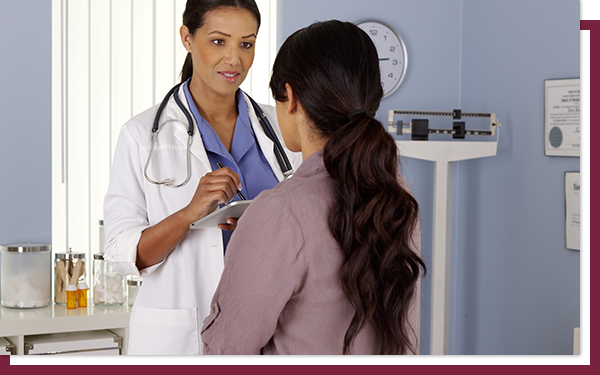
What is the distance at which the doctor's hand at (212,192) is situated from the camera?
1185mm

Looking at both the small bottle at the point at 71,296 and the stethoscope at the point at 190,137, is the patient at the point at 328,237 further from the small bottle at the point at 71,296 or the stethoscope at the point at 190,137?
the small bottle at the point at 71,296

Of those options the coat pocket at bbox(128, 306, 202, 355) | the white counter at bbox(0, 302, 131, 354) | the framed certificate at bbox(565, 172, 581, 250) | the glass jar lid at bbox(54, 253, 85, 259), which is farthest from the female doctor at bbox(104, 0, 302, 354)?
the framed certificate at bbox(565, 172, 581, 250)

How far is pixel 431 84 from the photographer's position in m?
3.22

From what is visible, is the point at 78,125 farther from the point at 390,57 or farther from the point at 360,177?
the point at 360,177

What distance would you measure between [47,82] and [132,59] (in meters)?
0.36

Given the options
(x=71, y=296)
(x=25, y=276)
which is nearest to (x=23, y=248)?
(x=25, y=276)

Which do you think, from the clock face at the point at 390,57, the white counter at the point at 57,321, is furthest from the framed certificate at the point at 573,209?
the white counter at the point at 57,321

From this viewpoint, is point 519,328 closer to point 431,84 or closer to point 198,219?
point 431,84

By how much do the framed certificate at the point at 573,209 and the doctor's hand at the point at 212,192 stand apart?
187cm

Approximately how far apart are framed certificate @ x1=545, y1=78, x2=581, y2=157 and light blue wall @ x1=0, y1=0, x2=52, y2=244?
2114 mm

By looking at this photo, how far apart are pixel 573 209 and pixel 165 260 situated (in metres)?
1.92

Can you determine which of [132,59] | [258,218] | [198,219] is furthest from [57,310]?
[258,218]

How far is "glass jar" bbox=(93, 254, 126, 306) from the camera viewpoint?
2.26m

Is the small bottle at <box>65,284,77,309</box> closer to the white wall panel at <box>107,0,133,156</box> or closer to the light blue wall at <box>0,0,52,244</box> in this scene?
the light blue wall at <box>0,0,52,244</box>
